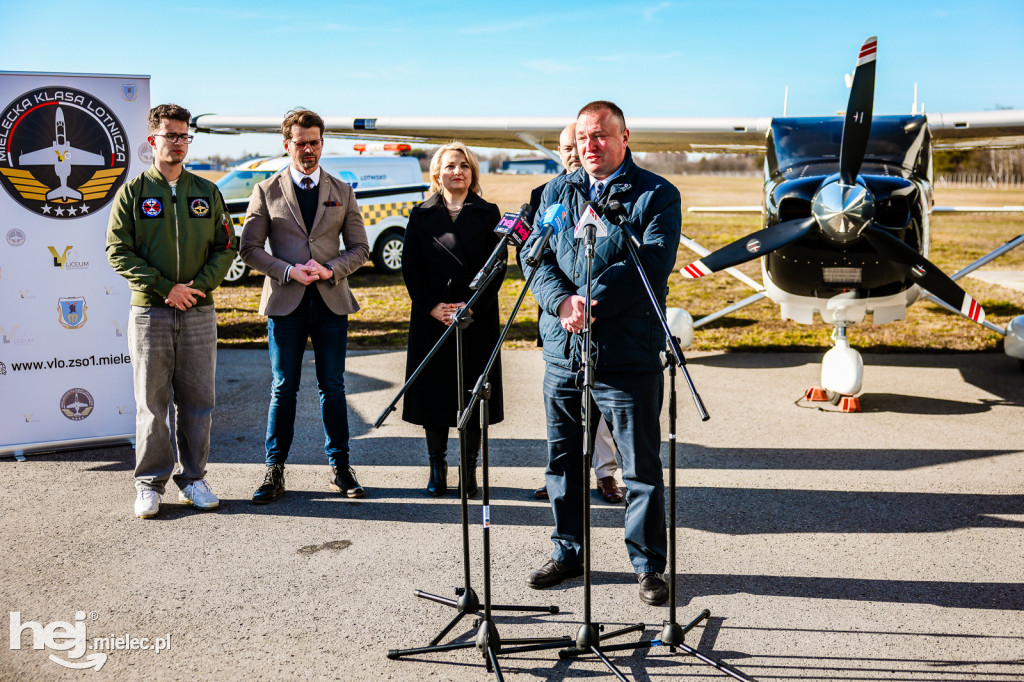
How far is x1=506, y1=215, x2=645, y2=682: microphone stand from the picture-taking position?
2596 mm

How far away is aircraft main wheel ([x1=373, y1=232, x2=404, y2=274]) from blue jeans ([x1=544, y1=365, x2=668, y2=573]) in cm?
1168

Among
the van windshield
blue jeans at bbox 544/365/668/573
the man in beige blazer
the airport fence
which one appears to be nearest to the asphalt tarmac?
blue jeans at bbox 544/365/668/573

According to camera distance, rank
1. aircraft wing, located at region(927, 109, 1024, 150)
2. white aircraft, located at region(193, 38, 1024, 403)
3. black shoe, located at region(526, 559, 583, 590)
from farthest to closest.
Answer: aircraft wing, located at region(927, 109, 1024, 150), white aircraft, located at region(193, 38, 1024, 403), black shoe, located at region(526, 559, 583, 590)

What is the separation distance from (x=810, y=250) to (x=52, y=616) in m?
5.60

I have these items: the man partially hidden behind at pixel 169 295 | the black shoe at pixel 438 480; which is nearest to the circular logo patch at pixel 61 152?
the man partially hidden behind at pixel 169 295

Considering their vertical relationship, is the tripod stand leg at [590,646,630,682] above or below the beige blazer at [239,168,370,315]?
below

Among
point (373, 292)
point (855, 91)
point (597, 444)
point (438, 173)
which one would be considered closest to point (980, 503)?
point (597, 444)

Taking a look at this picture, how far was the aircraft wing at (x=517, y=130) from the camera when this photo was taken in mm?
8727

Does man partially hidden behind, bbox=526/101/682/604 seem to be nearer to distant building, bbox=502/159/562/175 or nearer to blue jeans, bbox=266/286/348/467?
blue jeans, bbox=266/286/348/467

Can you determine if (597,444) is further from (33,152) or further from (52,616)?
(33,152)

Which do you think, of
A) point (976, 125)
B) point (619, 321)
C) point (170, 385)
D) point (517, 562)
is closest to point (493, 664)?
point (517, 562)

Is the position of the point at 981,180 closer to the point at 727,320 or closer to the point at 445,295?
the point at 727,320

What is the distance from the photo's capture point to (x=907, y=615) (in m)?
3.19

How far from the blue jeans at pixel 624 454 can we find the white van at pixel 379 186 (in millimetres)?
11265
